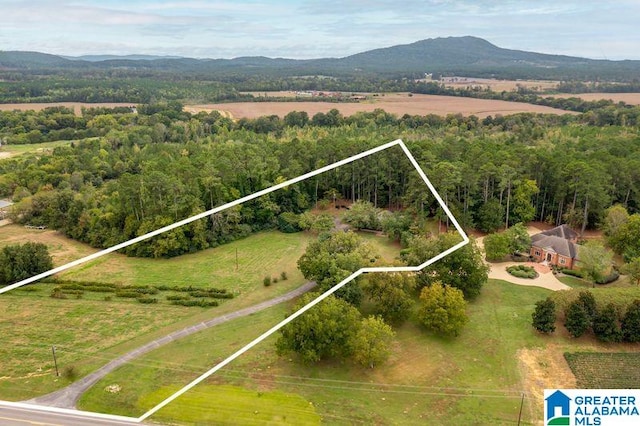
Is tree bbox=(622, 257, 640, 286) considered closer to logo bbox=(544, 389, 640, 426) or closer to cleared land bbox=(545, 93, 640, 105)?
logo bbox=(544, 389, 640, 426)

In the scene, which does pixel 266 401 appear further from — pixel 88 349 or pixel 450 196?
pixel 450 196

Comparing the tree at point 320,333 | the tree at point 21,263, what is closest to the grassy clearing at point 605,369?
the tree at point 320,333

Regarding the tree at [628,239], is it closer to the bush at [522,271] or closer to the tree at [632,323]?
the bush at [522,271]

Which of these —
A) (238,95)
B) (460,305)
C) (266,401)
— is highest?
(238,95)

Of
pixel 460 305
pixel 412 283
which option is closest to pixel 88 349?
pixel 412 283

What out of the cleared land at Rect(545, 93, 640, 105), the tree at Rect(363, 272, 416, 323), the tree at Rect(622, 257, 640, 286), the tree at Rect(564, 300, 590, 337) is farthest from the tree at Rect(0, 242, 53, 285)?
the cleared land at Rect(545, 93, 640, 105)

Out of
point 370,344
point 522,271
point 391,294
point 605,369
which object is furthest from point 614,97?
point 370,344
